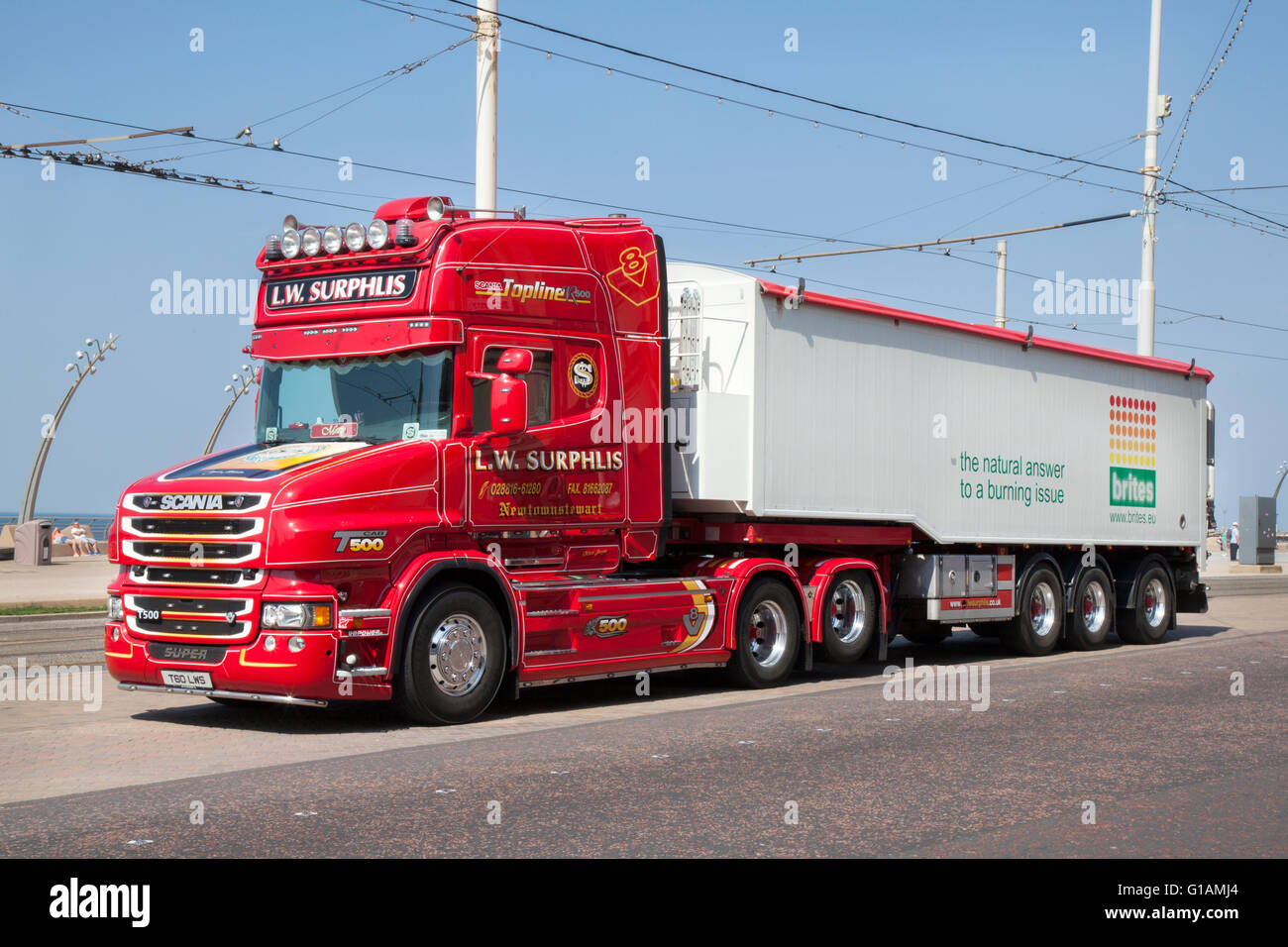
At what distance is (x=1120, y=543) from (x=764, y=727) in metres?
9.66

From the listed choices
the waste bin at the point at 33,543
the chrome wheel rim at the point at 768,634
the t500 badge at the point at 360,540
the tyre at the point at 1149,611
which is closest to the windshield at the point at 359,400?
the t500 badge at the point at 360,540

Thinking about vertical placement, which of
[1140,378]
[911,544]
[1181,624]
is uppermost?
[1140,378]

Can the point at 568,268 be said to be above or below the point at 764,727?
above

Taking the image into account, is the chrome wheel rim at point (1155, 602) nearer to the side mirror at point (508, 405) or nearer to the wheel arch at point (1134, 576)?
the wheel arch at point (1134, 576)

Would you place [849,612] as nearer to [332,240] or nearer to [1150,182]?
[332,240]

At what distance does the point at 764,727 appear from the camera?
10852 mm

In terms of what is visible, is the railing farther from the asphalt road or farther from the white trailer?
the asphalt road

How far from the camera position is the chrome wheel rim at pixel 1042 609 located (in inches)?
697

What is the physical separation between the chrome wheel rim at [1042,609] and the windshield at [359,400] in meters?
9.41

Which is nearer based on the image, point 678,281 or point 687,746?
point 687,746

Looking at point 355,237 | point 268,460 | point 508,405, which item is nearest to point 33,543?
point 355,237
